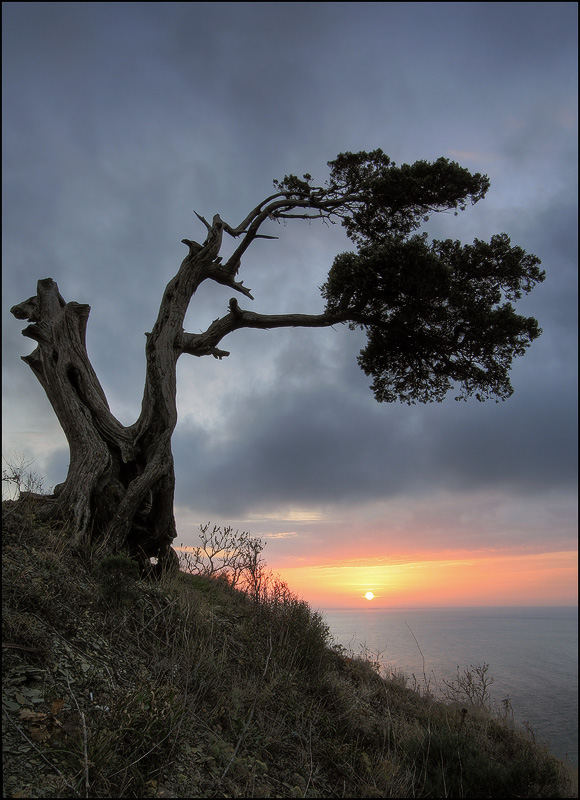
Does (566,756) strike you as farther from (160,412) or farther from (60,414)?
(60,414)

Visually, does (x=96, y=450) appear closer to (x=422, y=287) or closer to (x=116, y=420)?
(x=116, y=420)

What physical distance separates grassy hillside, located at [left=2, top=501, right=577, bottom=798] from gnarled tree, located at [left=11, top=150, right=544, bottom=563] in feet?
5.73

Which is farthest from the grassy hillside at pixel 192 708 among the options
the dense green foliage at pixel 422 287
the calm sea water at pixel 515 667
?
the dense green foliage at pixel 422 287

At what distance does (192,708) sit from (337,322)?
8.03 meters

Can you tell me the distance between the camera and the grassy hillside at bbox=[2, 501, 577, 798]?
4328 millimetres

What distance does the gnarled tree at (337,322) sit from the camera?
9555 mm

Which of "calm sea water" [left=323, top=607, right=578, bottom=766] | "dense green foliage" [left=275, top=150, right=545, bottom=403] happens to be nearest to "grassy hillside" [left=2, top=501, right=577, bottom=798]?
"calm sea water" [left=323, top=607, right=578, bottom=766]

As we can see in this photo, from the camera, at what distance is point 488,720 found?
7.71 metres

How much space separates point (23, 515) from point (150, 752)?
4519mm

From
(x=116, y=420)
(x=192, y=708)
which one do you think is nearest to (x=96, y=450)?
(x=116, y=420)

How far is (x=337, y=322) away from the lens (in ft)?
37.7

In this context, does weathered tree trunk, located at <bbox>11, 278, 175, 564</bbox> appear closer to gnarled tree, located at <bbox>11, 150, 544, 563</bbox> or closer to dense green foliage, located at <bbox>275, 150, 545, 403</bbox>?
gnarled tree, located at <bbox>11, 150, 544, 563</bbox>

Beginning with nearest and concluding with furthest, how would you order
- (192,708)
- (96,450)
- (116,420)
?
1. (192,708)
2. (96,450)
3. (116,420)

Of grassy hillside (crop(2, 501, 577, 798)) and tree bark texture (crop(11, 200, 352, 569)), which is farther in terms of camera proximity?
tree bark texture (crop(11, 200, 352, 569))
